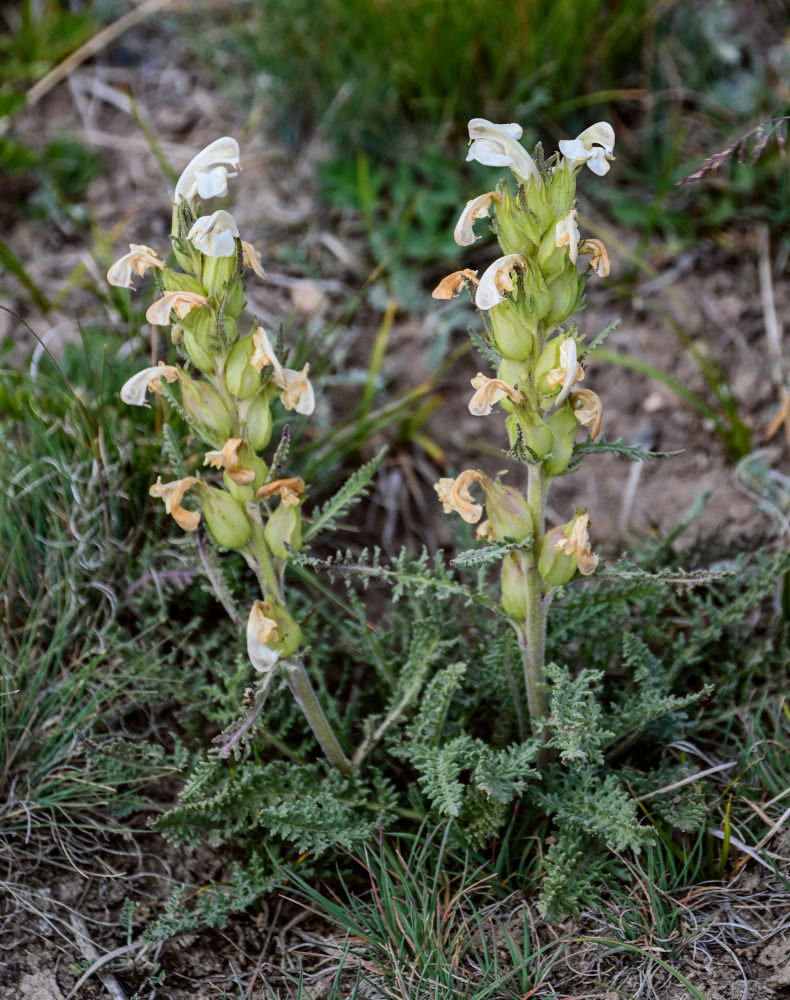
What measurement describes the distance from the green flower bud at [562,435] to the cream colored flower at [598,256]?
253 mm

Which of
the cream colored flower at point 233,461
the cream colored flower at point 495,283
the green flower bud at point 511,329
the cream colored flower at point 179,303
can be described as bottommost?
the cream colored flower at point 233,461

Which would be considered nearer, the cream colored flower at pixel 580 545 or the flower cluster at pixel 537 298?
the flower cluster at pixel 537 298

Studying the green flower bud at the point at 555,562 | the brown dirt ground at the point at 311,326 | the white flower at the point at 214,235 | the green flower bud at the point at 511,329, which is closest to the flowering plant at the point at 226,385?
the white flower at the point at 214,235

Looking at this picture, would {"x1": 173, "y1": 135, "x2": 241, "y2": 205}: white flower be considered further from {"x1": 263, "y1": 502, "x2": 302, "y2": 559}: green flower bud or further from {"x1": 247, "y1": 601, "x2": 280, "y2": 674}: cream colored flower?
{"x1": 247, "y1": 601, "x2": 280, "y2": 674}: cream colored flower

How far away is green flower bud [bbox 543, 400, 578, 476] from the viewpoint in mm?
1844

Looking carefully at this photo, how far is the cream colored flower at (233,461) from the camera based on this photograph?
185 centimetres

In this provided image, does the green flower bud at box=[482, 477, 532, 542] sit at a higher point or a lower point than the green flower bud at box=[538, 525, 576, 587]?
higher

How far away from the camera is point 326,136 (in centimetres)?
397

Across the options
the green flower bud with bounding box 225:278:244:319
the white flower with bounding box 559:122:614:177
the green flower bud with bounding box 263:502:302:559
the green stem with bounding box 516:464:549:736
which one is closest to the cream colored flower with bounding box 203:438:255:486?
the green flower bud with bounding box 263:502:302:559

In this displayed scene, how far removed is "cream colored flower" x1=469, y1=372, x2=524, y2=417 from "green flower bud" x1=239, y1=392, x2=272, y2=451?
419mm

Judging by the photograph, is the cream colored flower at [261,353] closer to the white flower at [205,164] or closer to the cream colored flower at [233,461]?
the cream colored flower at [233,461]

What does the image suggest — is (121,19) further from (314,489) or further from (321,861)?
(321,861)

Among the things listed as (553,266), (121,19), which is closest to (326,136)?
(121,19)

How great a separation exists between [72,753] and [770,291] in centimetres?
290
